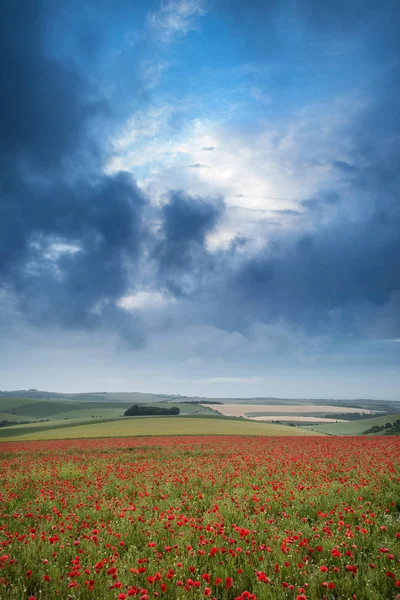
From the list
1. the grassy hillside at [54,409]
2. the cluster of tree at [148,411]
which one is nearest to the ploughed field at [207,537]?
the cluster of tree at [148,411]

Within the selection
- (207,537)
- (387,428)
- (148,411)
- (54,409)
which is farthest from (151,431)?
(54,409)

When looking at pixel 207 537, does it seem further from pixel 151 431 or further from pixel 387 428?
pixel 387 428

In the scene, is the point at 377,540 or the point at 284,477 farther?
the point at 284,477

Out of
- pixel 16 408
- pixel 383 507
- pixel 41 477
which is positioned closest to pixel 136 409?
pixel 16 408

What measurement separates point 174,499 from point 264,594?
5633 millimetres

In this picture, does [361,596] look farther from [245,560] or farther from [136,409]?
[136,409]

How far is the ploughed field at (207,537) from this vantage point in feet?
16.7

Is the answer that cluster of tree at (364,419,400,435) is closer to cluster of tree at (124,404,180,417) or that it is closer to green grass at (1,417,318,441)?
green grass at (1,417,318,441)

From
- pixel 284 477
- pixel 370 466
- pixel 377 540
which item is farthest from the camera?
pixel 370 466

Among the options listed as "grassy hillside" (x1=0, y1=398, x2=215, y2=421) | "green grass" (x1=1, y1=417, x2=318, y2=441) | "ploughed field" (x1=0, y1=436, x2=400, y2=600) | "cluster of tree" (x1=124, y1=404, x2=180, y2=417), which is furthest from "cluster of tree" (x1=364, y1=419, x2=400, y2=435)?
"ploughed field" (x1=0, y1=436, x2=400, y2=600)

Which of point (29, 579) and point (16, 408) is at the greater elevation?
point (29, 579)

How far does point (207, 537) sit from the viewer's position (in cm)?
689

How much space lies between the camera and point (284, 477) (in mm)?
12500

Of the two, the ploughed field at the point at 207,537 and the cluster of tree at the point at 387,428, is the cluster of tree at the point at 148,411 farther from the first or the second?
the ploughed field at the point at 207,537
